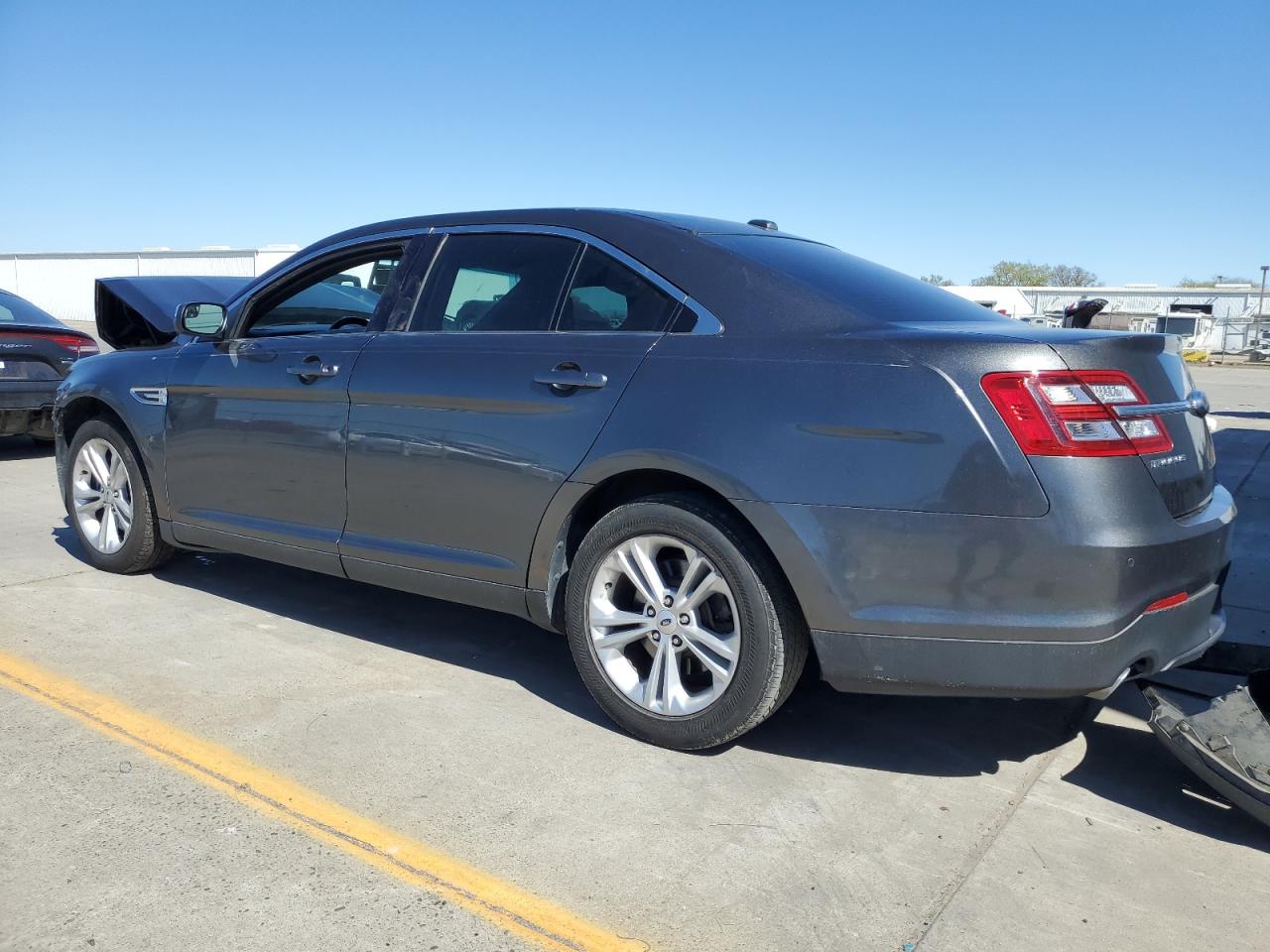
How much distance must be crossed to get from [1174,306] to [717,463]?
2098 inches

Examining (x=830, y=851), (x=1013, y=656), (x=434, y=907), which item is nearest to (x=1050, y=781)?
(x=1013, y=656)

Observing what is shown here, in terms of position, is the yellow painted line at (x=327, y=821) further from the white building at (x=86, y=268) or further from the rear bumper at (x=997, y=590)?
the white building at (x=86, y=268)

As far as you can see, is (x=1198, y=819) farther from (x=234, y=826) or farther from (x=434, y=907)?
(x=234, y=826)

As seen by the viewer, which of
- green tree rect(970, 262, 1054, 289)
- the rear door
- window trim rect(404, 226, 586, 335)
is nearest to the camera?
the rear door

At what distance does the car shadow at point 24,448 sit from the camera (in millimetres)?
9978

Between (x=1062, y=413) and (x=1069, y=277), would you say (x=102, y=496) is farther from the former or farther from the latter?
(x=1069, y=277)

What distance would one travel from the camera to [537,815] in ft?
10.1

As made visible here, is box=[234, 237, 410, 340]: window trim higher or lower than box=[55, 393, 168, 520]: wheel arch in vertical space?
higher

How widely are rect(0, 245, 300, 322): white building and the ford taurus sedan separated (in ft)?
107

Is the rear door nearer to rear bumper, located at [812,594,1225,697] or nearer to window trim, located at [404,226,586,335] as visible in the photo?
window trim, located at [404,226,586,335]

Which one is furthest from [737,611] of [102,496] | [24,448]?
[24,448]

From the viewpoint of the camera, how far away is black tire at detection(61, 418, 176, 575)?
5.26 m

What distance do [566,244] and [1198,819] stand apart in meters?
2.72

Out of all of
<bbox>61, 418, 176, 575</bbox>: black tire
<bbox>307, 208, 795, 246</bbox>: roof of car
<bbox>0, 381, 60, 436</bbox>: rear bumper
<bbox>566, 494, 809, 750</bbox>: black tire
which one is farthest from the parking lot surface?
<bbox>0, 381, 60, 436</bbox>: rear bumper
